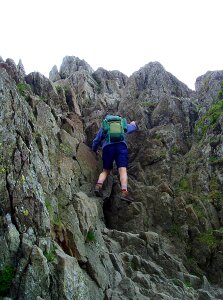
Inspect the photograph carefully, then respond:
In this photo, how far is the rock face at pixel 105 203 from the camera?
12500 millimetres

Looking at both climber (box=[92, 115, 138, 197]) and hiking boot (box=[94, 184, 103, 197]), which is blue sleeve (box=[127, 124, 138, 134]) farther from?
hiking boot (box=[94, 184, 103, 197])

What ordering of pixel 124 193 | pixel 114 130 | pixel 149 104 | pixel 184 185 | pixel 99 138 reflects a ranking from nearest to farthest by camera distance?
pixel 124 193
pixel 114 130
pixel 184 185
pixel 99 138
pixel 149 104

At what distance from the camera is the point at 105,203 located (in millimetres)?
21359

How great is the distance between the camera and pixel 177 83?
34.8m

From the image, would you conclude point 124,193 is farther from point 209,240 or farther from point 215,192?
point 215,192

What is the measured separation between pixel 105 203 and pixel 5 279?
10.4 meters

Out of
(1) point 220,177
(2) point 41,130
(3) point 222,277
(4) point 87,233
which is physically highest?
(2) point 41,130

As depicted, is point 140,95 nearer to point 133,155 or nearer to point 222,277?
point 133,155

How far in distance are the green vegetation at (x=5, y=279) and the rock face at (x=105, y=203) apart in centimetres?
3

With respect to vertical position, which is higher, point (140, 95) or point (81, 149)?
point (140, 95)

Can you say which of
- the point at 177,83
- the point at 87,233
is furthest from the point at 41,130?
the point at 177,83

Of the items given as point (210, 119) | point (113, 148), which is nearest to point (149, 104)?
A: point (210, 119)

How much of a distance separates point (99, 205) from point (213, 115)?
11.3 meters

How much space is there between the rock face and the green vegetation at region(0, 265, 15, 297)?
1.2 inches
